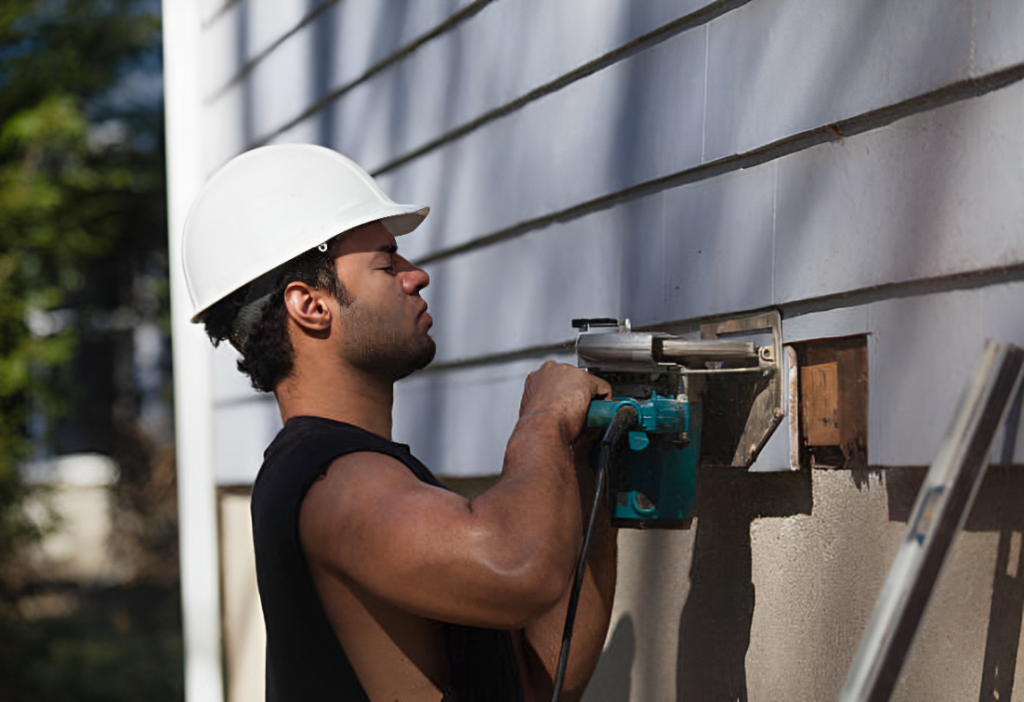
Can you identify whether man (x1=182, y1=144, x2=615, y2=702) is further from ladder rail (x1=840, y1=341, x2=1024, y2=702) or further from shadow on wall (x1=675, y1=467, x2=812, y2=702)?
ladder rail (x1=840, y1=341, x2=1024, y2=702)

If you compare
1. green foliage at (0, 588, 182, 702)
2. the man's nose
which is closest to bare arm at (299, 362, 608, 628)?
the man's nose

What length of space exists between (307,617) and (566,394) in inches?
21.5

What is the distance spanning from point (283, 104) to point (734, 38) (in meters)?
2.45

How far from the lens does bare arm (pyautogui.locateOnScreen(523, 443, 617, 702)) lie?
2363mm

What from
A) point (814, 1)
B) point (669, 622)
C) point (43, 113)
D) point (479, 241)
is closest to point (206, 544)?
point (479, 241)

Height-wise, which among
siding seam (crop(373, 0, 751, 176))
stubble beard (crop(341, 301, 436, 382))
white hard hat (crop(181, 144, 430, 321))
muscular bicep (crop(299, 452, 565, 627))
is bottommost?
muscular bicep (crop(299, 452, 565, 627))

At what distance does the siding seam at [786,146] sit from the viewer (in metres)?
1.88

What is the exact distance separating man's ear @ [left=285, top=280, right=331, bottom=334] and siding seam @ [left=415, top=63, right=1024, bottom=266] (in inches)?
29.9

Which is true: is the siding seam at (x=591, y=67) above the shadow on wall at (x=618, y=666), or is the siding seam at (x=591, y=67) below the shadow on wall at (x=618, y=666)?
above

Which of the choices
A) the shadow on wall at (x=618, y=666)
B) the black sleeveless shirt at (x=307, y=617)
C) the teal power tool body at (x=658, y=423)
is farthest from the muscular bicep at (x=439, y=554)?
the shadow on wall at (x=618, y=666)

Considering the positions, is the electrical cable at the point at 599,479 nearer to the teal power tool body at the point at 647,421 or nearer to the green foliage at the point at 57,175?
the teal power tool body at the point at 647,421

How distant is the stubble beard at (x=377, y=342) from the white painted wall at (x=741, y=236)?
570 mm

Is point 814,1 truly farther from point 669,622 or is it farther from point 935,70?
point 669,622

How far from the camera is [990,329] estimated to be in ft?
6.02
